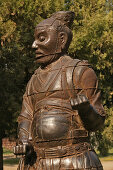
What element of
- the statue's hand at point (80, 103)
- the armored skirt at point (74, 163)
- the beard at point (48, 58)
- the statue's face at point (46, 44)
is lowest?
the armored skirt at point (74, 163)

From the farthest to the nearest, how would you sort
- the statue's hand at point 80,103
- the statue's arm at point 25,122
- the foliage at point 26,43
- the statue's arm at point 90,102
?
the foliage at point 26,43, the statue's arm at point 25,122, the statue's arm at point 90,102, the statue's hand at point 80,103

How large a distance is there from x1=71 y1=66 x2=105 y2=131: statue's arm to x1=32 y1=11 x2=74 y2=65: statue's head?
1.72 ft

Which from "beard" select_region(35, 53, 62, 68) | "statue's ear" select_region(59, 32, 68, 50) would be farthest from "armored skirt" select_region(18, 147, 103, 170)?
"statue's ear" select_region(59, 32, 68, 50)

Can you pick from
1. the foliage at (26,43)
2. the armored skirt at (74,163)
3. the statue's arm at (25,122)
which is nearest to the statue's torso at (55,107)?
the statue's arm at (25,122)

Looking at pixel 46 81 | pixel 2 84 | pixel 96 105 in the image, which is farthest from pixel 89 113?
pixel 2 84

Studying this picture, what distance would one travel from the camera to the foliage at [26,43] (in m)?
15.3

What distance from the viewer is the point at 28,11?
1555 centimetres

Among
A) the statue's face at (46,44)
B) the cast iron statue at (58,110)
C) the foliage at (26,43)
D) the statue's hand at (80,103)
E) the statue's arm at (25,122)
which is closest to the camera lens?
the statue's hand at (80,103)

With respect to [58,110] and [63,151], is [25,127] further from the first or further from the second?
[63,151]

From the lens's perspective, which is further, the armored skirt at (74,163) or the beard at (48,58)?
the beard at (48,58)

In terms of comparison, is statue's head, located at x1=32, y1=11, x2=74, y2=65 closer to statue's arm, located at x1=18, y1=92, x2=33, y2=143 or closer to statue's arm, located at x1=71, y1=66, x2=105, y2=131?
statue's arm, located at x1=71, y1=66, x2=105, y2=131

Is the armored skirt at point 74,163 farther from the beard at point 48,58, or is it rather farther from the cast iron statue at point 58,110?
the beard at point 48,58

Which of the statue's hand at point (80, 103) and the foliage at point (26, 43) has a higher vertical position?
the foliage at point (26, 43)

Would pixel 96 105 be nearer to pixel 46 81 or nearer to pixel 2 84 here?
pixel 46 81
